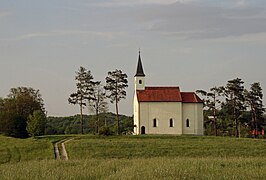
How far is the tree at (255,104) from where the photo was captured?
80062mm

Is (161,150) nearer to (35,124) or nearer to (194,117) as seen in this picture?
(35,124)

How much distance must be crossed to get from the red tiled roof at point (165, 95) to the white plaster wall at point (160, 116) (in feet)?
2.20

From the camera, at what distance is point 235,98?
3054 inches

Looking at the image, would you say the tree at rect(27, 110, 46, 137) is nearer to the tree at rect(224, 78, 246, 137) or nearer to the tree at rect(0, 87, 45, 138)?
the tree at rect(0, 87, 45, 138)

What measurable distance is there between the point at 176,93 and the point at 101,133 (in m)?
18.1

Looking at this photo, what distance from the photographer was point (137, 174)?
62.9 feet

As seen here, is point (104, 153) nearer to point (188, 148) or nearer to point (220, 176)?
point (188, 148)

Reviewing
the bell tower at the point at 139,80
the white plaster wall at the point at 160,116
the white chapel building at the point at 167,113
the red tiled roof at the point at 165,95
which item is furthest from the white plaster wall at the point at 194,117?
the bell tower at the point at 139,80

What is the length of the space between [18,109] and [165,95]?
80.5ft

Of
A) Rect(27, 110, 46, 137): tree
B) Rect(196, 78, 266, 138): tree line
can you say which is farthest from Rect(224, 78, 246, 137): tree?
Rect(27, 110, 46, 137): tree

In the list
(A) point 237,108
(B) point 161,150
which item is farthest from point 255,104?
(B) point 161,150

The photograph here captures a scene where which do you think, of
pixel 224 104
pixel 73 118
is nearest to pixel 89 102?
pixel 224 104

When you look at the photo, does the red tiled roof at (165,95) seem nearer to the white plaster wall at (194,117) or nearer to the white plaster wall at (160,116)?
the white plaster wall at (160,116)

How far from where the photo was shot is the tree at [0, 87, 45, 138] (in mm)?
72250
